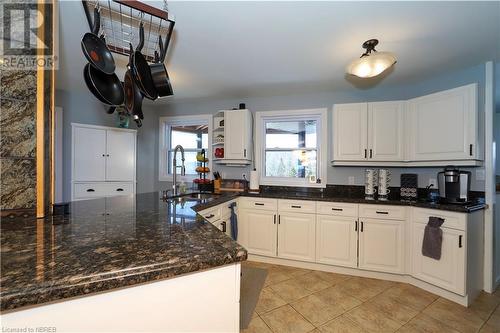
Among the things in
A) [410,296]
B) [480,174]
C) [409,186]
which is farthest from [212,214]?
[480,174]

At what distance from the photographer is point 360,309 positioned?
195 cm

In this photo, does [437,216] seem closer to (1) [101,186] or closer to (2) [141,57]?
(2) [141,57]

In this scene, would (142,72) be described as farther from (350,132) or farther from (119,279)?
(350,132)

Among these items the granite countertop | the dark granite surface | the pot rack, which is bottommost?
the dark granite surface

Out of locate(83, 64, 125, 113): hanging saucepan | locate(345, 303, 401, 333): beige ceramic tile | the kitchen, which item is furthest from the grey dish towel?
locate(83, 64, 125, 113): hanging saucepan

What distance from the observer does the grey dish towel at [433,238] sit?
2115mm

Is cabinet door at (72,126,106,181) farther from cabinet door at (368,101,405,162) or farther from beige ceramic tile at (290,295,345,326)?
cabinet door at (368,101,405,162)

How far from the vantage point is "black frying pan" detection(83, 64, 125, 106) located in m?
1.38

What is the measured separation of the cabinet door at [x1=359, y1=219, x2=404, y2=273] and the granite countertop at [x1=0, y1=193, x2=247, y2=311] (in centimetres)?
212

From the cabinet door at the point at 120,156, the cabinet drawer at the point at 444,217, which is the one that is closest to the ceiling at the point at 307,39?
the cabinet door at the point at 120,156

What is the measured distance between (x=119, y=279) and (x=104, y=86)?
136 centimetres

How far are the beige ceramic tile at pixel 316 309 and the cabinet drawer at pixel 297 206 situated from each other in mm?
956

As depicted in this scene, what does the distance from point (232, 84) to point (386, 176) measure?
2280 millimetres

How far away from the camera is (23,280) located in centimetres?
56
